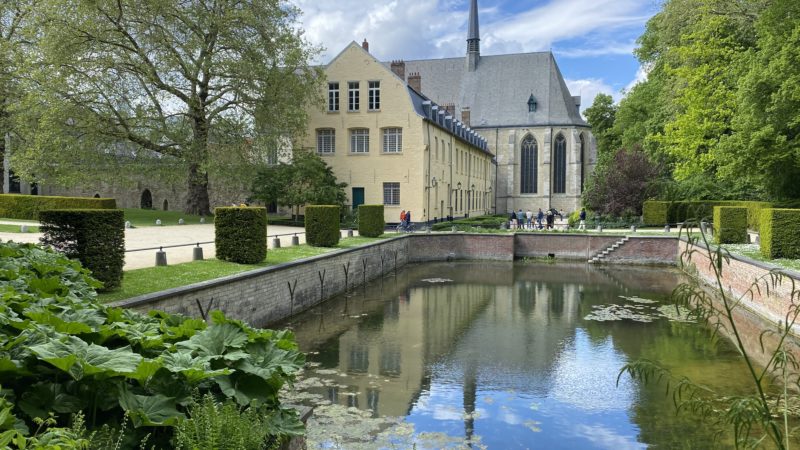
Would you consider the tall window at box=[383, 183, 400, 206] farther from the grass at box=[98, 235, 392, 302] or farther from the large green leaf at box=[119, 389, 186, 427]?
the large green leaf at box=[119, 389, 186, 427]

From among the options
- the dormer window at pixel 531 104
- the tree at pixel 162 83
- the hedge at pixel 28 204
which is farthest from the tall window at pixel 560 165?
the hedge at pixel 28 204

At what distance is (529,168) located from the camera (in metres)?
55.0

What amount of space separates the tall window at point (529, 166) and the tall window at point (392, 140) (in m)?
25.8

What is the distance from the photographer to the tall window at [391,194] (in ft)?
104

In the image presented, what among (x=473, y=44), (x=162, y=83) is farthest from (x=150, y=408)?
(x=473, y=44)

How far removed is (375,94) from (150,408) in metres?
29.3

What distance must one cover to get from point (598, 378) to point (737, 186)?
27996 mm

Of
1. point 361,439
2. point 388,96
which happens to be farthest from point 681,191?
point 361,439

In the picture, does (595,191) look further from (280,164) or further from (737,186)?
(280,164)

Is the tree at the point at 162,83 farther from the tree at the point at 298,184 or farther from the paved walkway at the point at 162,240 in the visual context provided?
→ the paved walkway at the point at 162,240

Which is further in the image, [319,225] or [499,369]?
[319,225]

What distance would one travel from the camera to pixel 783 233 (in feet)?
51.0

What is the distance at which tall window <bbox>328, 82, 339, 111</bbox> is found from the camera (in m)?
31.6

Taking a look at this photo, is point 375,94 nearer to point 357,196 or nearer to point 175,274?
point 357,196
